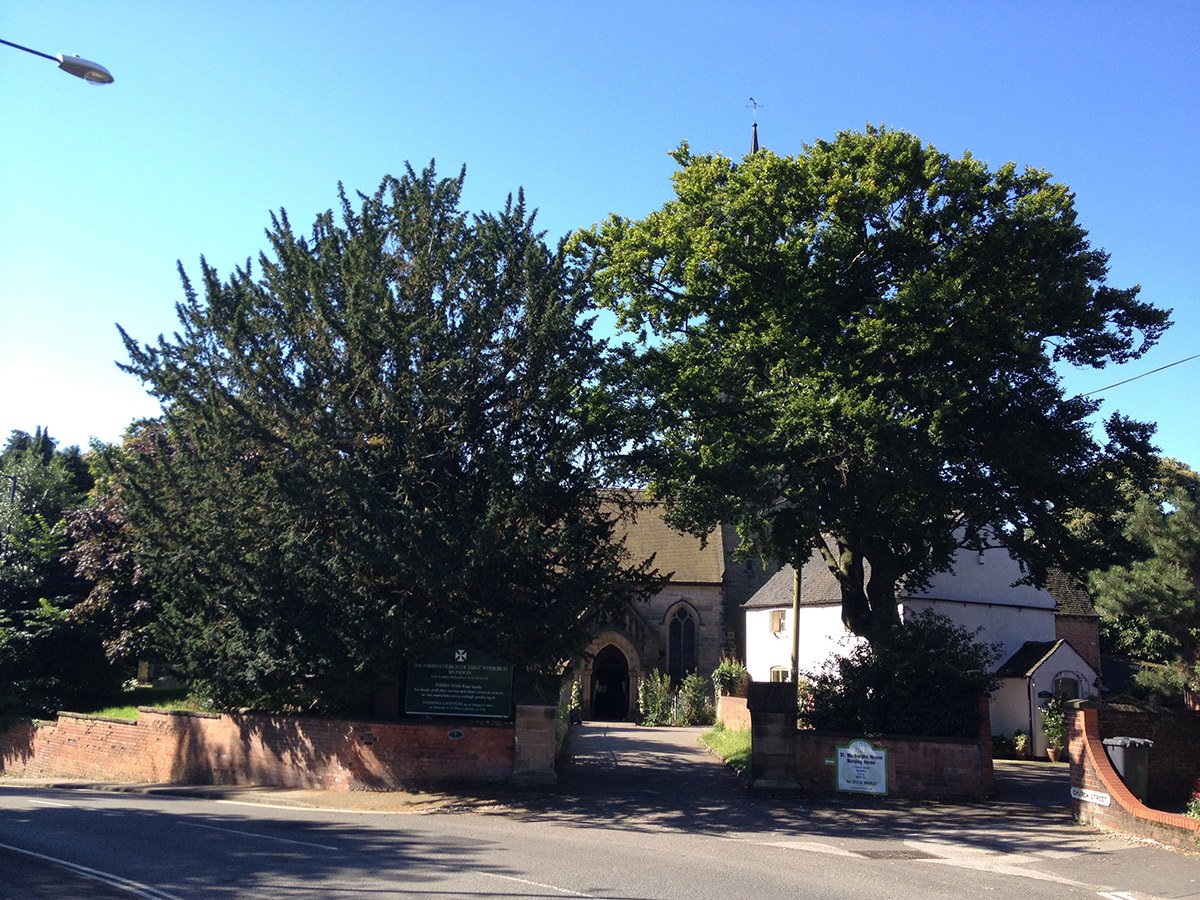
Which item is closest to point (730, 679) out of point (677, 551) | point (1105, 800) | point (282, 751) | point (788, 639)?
point (788, 639)

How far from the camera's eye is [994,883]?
38.0ft

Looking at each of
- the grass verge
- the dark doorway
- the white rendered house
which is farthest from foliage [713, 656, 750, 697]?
the grass verge

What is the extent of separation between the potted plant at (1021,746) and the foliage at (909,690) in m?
12.1

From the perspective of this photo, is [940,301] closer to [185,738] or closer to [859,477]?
[859,477]

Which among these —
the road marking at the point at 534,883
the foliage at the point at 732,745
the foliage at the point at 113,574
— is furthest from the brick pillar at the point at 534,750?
the foliage at the point at 113,574

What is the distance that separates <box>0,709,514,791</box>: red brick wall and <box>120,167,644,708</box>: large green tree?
3.21 ft

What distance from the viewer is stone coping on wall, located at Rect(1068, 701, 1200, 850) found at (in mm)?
14000

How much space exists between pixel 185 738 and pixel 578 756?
9.16m

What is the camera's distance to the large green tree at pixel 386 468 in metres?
17.5

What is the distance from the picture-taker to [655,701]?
39969 millimetres

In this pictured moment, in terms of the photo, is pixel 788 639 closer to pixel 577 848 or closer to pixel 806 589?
pixel 806 589

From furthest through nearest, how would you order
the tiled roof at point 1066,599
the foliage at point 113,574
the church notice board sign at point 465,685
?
1. the tiled roof at point 1066,599
2. the foliage at point 113,574
3. the church notice board sign at point 465,685

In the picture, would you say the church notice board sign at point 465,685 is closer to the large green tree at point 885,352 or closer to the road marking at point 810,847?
the large green tree at point 885,352

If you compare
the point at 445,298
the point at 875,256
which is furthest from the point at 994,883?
the point at 445,298
